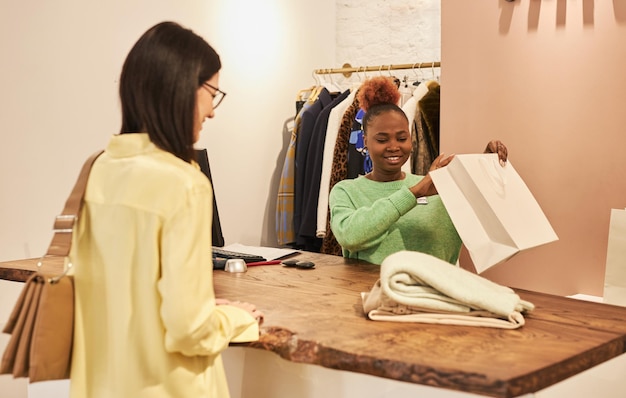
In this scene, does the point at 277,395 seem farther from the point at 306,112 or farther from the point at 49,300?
the point at 306,112

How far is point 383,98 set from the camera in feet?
9.42

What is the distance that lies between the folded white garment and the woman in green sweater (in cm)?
78

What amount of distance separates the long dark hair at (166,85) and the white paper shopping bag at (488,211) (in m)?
1.04

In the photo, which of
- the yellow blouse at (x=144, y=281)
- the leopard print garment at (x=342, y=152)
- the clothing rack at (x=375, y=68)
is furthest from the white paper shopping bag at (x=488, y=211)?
the clothing rack at (x=375, y=68)

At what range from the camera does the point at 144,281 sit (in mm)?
1438

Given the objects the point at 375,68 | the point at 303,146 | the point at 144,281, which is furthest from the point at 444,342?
the point at 375,68

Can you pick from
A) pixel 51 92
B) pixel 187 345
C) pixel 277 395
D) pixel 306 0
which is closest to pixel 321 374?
pixel 277 395

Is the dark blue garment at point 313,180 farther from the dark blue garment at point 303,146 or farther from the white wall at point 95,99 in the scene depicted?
the white wall at point 95,99

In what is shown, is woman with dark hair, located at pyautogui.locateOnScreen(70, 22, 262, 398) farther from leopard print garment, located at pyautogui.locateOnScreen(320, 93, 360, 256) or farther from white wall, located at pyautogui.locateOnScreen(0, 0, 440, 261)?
leopard print garment, located at pyautogui.locateOnScreen(320, 93, 360, 256)

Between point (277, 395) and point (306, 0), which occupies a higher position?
point (306, 0)

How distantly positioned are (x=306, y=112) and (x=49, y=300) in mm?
3015

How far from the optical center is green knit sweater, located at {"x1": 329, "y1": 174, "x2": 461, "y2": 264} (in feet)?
8.47

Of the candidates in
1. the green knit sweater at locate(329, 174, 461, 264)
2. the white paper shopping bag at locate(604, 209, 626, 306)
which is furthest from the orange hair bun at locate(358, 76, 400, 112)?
the white paper shopping bag at locate(604, 209, 626, 306)

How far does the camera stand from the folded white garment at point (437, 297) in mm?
1715
